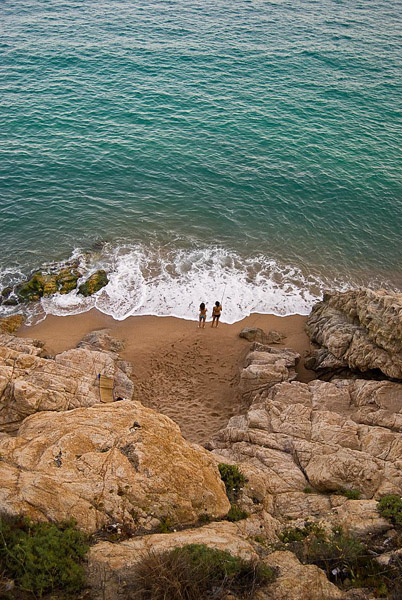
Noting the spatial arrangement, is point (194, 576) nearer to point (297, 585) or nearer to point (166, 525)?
point (166, 525)

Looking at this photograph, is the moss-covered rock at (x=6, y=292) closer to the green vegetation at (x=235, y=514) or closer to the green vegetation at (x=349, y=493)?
the green vegetation at (x=235, y=514)

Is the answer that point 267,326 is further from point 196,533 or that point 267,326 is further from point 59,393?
point 196,533

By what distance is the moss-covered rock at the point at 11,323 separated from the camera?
2166 cm

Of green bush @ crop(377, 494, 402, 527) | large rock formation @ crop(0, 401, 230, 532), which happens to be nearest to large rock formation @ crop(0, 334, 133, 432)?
large rock formation @ crop(0, 401, 230, 532)

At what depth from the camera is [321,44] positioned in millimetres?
54406

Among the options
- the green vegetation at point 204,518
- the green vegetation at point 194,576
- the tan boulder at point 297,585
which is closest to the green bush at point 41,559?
the green vegetation at point 194,576

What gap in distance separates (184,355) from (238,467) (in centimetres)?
914

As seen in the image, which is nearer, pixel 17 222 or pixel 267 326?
pixel 267 326

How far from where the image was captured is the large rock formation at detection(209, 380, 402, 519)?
11.1 m

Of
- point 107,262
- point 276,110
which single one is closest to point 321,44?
point 276,110

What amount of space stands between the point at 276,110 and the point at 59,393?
1445 inches

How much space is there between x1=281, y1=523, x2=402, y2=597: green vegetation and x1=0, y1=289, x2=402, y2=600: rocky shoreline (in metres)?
0.04

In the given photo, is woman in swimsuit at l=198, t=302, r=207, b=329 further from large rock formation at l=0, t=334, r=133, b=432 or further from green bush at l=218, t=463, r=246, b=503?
green bush at l=218, t=463, r=246, b=503

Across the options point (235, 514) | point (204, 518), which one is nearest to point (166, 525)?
point (204, 518)
